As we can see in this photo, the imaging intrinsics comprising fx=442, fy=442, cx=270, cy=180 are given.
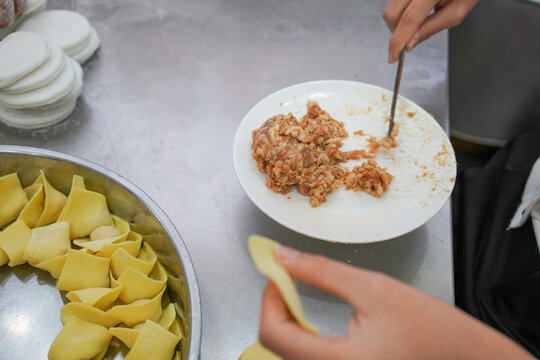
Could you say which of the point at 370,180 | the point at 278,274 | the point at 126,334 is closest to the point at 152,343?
the point at 126,334

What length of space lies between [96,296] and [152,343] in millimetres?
214

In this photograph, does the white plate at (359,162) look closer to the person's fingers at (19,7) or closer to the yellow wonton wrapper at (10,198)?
the yellow wonton wrapper at (10,198)

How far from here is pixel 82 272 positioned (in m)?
1.18

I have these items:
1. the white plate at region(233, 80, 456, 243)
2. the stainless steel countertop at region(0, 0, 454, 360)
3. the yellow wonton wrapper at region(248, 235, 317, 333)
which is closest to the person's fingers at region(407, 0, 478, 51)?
the white plate at region(233, 80, 456, 243)

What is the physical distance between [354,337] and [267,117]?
945 mm

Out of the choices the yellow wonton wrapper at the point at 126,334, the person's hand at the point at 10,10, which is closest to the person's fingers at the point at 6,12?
the person's hand at the point at 10,10

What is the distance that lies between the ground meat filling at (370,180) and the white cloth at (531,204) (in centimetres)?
49

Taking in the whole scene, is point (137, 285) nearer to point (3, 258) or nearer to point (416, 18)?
point (3, 258)

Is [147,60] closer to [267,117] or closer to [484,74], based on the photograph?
[267,117]

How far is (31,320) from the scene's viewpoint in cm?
122

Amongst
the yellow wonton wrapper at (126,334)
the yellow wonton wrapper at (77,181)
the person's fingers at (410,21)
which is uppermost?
the person's fingers at (410,21)

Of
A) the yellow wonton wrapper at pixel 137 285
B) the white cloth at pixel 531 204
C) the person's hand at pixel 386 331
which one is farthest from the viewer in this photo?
the white cloth at pixel 531 204

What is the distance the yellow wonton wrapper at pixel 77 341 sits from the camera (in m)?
1.08

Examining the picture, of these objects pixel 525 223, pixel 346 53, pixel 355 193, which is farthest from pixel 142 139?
pixel 525 223
